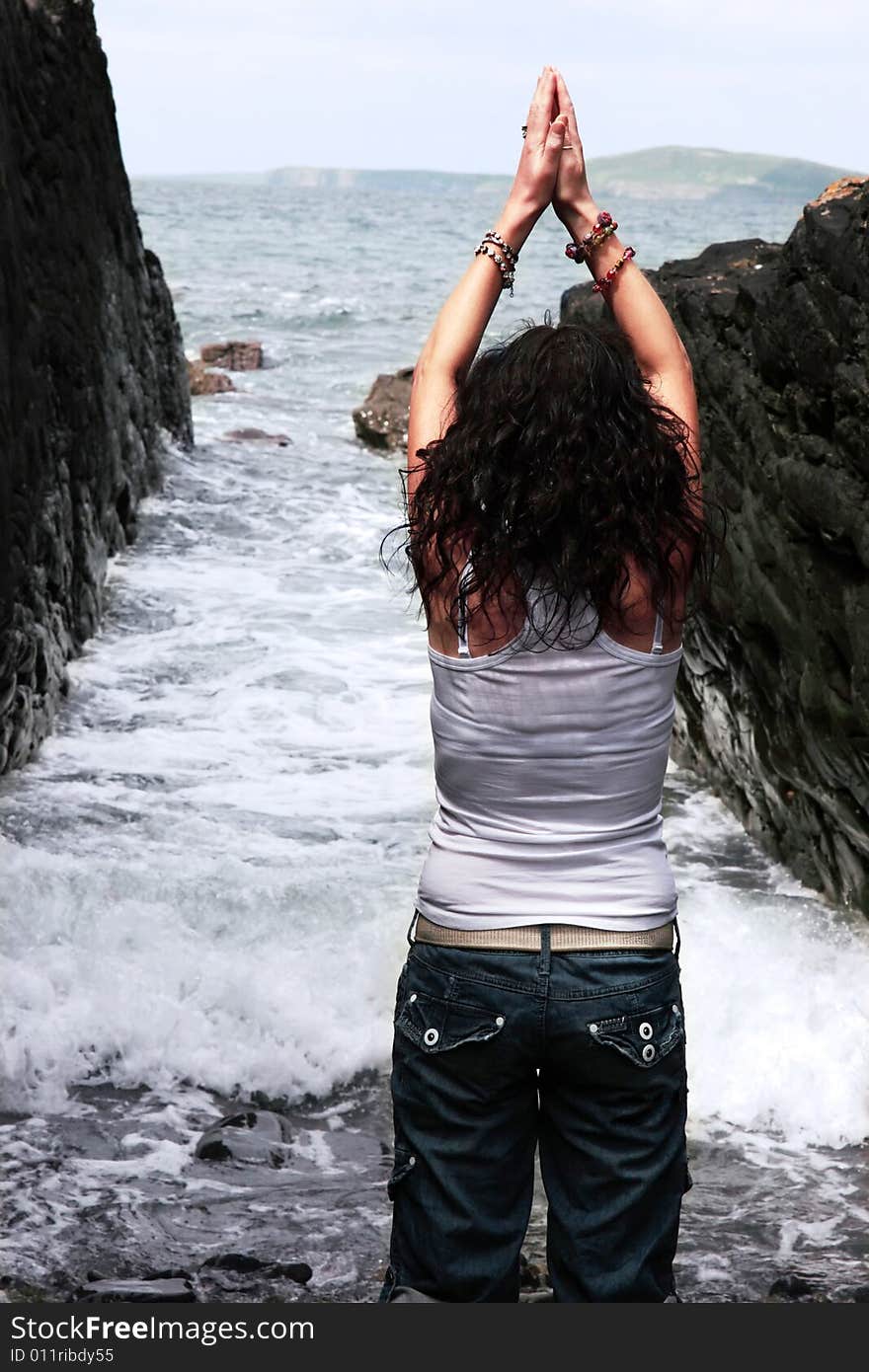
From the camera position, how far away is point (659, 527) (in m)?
2.16

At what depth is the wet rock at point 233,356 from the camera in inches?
912

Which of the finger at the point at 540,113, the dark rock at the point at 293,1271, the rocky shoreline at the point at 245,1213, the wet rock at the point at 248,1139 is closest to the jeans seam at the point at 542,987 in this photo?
the finger at the point at 540,113

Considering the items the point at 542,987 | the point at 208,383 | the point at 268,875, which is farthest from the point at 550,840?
the point at 208,383

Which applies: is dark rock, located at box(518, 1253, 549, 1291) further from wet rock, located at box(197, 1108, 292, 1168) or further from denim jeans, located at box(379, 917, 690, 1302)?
denim jeans, located at box(379, 917, 690, 1302)

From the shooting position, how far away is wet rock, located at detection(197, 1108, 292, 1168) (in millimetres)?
4391

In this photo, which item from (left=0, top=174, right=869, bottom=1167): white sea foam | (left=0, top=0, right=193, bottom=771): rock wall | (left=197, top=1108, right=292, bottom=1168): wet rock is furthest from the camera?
(left=0, top=0, right=193, bottom=771): rock wall

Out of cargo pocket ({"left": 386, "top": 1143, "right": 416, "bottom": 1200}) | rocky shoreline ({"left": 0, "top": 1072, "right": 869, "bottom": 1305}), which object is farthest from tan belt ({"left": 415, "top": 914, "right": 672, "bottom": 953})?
rocky shoreline ({"left": 0, "top": 1072, "right": 869, "bottom": 1305})

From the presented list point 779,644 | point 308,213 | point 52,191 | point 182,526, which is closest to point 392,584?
point 182,526

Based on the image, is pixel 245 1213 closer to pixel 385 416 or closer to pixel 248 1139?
pixel 248 1139

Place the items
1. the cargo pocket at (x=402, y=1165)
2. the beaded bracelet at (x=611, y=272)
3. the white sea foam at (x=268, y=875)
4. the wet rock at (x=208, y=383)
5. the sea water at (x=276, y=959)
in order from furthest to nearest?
the wet rock at (x=208, y=383)
the white sea foam at (x=268, y=875)
the sea water at (x=276, y=959)
the beaded bracelet at (x=611, y=272)
the cargo pocket at (x=402, y=1165)

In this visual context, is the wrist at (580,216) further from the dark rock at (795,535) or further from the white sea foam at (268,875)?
the white sea foam at (268,875)

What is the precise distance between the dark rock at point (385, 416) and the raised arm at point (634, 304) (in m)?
14.2

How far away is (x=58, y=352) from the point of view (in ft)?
28.4

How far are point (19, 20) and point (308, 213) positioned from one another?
7200cm
